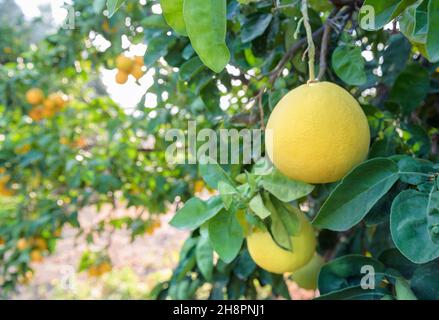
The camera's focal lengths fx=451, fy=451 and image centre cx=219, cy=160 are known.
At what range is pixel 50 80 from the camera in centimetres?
233

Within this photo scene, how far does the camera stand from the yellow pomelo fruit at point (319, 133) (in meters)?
0.58

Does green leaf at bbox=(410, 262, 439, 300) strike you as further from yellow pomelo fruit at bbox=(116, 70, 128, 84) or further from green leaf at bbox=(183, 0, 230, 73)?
yellow pomelo fruit at bbox=(116, 70, 128, 84)

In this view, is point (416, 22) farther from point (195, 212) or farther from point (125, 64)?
point (125, 64)

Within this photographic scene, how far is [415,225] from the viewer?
0.56 m

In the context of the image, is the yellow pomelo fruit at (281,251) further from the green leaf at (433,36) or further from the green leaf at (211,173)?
the green leaf at (433,36)

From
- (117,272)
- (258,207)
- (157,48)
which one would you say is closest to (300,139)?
(258,207)

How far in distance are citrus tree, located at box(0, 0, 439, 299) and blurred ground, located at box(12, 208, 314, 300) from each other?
171cm

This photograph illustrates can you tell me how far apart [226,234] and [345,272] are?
23 cm

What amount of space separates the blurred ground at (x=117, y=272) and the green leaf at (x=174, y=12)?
8.41 feet

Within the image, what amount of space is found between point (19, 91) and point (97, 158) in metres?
0.69

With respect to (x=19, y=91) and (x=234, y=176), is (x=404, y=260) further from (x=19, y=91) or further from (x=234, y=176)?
(x=19, y=91)

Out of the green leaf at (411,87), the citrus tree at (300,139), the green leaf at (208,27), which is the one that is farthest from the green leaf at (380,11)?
the green leaf at (411,87)

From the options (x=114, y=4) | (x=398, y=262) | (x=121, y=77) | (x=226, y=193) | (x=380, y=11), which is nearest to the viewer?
(x=114, y=4)

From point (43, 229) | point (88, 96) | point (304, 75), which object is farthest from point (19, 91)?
point (304, 75)
